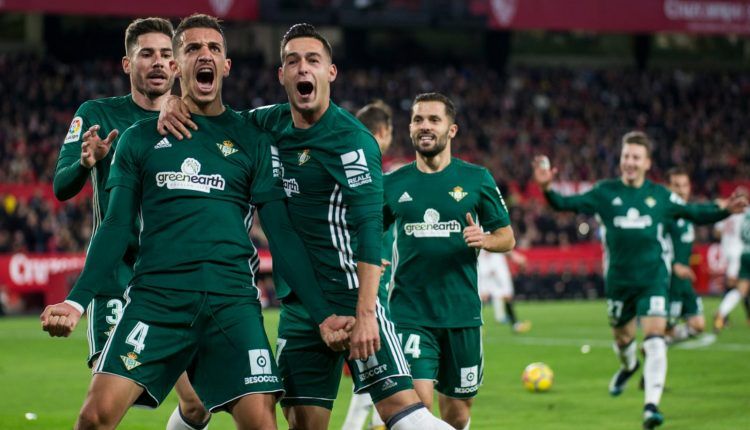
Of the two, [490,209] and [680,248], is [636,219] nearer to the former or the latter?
[490,209]

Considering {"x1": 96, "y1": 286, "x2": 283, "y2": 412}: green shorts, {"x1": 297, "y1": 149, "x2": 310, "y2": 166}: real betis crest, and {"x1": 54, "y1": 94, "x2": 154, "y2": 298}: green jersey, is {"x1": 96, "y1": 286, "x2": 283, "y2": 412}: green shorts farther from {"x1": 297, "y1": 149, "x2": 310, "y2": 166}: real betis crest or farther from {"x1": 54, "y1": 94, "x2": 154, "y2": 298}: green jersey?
{"x1": 54, "y1": 94, "x2": 154, "y2": 298}: green jersey

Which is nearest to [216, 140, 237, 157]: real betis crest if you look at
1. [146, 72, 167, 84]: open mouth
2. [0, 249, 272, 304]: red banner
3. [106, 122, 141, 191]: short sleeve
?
[106, 122, 141, 191]: short sleeve

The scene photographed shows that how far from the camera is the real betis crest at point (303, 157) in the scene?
21.0 ft

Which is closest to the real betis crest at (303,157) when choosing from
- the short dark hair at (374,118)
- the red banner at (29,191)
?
the short dark hair at (374,118)

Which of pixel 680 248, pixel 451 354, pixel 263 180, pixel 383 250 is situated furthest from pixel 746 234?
pixel 263 180

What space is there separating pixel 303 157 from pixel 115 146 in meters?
1.51

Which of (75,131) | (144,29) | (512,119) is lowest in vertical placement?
(75,131)

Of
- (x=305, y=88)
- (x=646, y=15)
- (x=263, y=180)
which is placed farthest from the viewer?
(x=646, y=15)

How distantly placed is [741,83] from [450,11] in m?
17.9

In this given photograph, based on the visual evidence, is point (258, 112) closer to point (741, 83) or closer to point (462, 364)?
point (462, 364)

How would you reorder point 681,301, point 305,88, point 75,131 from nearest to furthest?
point 305,88
point 75,131
point 681,301

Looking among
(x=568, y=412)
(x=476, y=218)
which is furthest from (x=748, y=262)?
(x=476, y=218)

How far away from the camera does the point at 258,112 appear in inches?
262

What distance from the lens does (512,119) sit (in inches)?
1651
